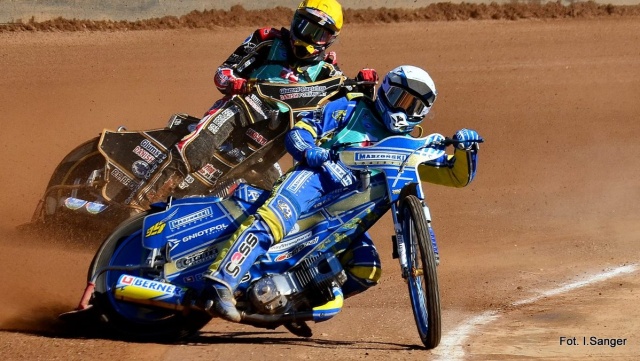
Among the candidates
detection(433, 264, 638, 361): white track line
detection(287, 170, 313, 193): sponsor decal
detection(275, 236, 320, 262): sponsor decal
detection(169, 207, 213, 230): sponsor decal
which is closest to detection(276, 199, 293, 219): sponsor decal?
detection(287, 170, 313, 193): sponsor decal

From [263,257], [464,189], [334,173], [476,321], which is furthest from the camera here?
[464,189]

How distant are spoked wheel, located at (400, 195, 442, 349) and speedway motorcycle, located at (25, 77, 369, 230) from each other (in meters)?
3.52

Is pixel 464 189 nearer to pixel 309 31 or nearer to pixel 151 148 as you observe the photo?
pixel 309 31

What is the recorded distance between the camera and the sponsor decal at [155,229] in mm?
7887

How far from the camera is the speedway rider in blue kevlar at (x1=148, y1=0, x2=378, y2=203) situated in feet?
35.1

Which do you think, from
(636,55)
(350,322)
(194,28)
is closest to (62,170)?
(350,322)

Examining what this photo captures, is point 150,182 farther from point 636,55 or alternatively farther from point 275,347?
point 636,55

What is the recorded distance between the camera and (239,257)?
24.1 feet

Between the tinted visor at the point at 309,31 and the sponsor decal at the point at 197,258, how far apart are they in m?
3.63

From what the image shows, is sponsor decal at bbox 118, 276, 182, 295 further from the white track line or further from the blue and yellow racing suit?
the white track line

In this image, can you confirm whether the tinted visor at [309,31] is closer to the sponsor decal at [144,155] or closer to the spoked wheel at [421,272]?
the sponsor decal at [144,155]

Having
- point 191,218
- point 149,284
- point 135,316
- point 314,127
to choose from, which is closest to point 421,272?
point 314,127

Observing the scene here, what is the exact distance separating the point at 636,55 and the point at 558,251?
27.8ft

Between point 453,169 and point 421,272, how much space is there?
94 centimetres
